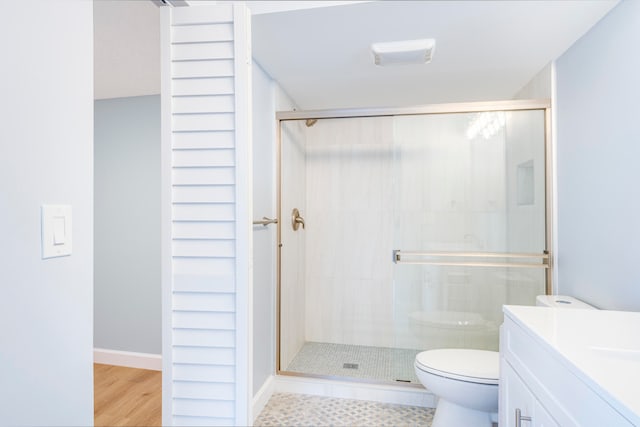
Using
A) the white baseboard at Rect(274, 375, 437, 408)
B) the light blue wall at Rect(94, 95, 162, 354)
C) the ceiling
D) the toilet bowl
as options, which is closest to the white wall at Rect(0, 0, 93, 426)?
the ceiling

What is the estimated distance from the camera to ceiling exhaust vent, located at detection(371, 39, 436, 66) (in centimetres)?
182

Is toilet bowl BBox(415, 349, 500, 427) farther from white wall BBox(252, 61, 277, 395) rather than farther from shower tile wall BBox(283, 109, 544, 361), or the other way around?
white wall BBox(252, 61, 277, 395)

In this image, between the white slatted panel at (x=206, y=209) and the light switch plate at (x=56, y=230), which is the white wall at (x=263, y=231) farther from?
the light switch plate at (x=56, y=230)

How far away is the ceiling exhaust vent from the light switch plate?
63.6 inches

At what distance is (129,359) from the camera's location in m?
2.84

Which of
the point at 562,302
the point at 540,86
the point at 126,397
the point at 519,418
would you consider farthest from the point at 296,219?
the point at 519,418

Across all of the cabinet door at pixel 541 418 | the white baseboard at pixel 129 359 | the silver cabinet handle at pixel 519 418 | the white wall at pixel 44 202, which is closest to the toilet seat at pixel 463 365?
the silver cabinet handle at pixel 519 418

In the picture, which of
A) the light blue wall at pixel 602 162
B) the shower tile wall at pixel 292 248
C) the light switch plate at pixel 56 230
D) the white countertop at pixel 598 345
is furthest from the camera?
the shower tile wall at pixel 292 248

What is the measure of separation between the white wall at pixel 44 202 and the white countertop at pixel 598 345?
1093 millimetres

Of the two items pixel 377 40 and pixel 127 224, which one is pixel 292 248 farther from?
pixel 377 40

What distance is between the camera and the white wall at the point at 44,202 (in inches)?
26.7

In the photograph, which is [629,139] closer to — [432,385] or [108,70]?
[432,385]

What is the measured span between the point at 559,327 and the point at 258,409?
68.0 inches

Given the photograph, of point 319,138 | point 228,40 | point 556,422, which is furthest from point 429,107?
point 556,422
